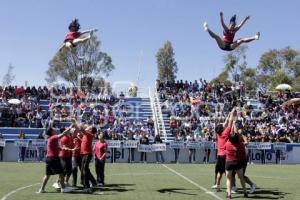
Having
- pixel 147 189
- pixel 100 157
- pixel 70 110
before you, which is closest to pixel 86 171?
pixel 100 157

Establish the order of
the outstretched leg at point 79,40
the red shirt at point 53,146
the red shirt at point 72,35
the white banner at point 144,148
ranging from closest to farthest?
the red shirt at point 53,146, the outstretched leg at point 79,40, the red shirt at point 72,35, the white banner at point 144,148

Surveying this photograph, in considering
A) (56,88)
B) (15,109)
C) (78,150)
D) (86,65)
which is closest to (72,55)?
(86,65)

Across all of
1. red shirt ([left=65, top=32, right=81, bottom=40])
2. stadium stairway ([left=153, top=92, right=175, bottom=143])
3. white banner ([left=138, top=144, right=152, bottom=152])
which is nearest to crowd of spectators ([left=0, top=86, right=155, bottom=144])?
stadium stairway ([left=153, top=92, right=175, bottom=143])

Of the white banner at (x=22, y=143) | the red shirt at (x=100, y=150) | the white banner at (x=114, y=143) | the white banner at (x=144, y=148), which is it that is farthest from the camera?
the white banner at (x=144, y=148)

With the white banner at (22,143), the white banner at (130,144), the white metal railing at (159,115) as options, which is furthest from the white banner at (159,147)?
the white banner at (22,143)

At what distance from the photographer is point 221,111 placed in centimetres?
3872

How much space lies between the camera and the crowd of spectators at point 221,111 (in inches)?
1378

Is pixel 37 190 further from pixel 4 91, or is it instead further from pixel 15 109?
pixel 4 91

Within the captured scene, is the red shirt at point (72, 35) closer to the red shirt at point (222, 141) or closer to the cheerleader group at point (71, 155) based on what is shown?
the cheerleader group at point (71, 155)

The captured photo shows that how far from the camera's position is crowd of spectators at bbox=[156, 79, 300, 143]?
3500cm

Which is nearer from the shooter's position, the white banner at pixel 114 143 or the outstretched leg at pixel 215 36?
the outstretched leg at pixel 215 36

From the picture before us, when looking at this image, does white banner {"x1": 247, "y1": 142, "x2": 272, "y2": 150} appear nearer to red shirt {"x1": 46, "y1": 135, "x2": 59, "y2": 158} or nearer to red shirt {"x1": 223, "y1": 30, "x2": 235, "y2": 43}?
red shirt {"x1": 223, "y1": 30, "x2": 235, "y2": 43}

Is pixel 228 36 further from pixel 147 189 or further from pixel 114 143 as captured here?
pixel 114 143

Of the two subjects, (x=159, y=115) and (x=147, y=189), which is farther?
(x=159, y=115)
